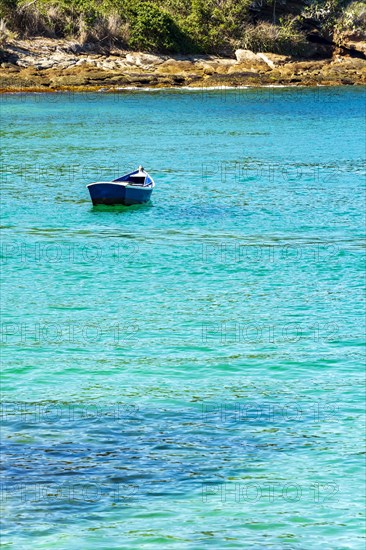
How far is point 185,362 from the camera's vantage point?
15.0 meters

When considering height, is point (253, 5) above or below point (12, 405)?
above

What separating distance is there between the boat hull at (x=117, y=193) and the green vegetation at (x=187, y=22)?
165 ft

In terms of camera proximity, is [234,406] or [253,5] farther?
[253,5]

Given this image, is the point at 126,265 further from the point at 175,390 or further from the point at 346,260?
the point at 175,390

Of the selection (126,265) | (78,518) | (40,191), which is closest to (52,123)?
(40,191)

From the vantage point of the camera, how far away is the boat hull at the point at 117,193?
1172 inches

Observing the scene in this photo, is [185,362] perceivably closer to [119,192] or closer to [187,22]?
[119,192]

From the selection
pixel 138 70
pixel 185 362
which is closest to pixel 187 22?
pixel 138 70

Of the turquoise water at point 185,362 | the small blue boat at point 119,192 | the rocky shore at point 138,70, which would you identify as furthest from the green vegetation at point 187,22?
the small blue boat at point 119,192

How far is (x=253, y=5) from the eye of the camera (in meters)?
93.6

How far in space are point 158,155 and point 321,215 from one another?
48.8 ft

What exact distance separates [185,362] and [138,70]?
67075 millimetres

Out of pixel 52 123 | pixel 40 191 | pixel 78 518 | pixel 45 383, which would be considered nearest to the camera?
pixel 78 518

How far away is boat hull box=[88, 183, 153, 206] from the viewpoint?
29.8 m
